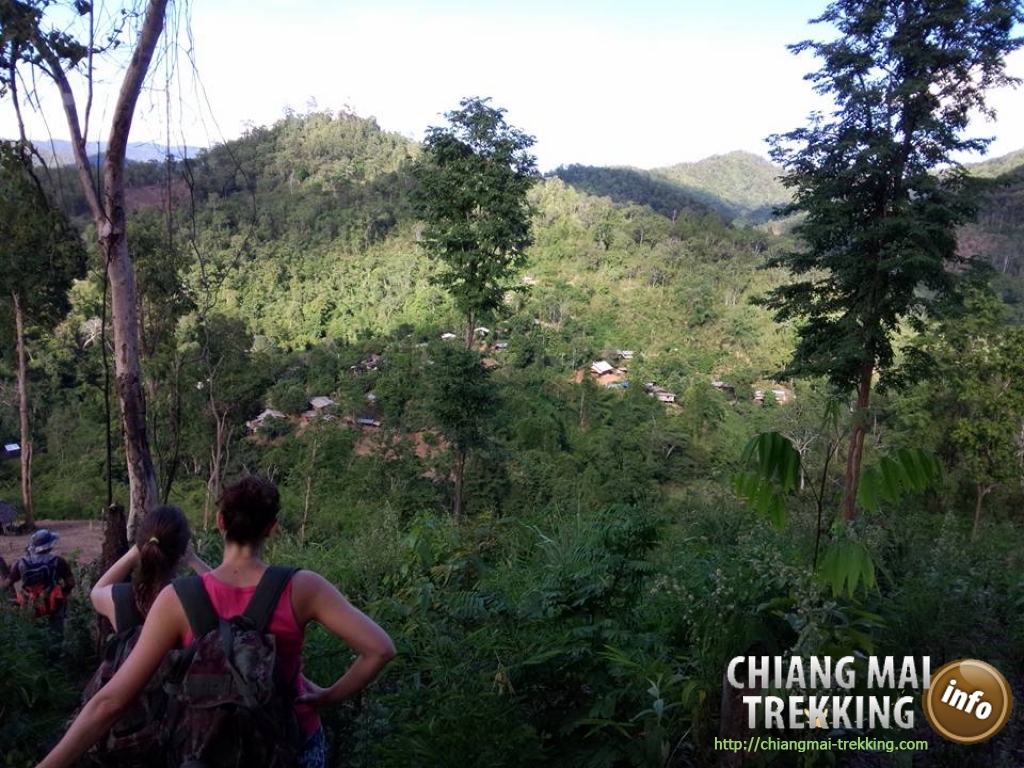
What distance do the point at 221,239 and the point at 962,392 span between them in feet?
138

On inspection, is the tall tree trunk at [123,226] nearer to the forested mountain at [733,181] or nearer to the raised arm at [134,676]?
the raised arm at [134,676]

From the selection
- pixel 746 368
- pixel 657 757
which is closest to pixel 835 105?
pixel 657 757

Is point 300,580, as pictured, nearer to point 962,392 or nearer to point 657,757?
point 657,757

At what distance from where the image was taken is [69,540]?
16594mm

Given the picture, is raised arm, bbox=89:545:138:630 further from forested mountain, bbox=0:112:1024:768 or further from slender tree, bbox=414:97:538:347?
slender tree, bbox=414:97:538:347

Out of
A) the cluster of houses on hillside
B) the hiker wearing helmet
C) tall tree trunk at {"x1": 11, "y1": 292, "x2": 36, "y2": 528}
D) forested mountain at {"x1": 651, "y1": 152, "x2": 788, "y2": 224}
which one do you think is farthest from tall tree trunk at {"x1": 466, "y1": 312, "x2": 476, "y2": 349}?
forested mountain at {"x1": 651, "y1": 152, "x2": 788, "y2": 224}

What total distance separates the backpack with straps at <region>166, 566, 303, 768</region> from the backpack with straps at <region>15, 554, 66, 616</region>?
3.15m

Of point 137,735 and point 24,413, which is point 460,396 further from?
point 24,413

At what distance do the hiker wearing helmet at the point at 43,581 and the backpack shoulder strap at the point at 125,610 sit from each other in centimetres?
246

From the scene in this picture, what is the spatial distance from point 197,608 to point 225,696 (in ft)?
0.64

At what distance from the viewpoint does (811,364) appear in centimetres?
949

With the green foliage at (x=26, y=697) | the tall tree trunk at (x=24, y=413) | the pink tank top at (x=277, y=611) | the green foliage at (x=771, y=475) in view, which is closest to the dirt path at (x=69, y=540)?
the tall tree trunk at (x=24, y=413)

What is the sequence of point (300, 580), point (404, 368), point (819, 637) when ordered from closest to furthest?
point (300, 580), point (819, 637), point (404, 368)

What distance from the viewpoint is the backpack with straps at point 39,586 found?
403 centimetres
